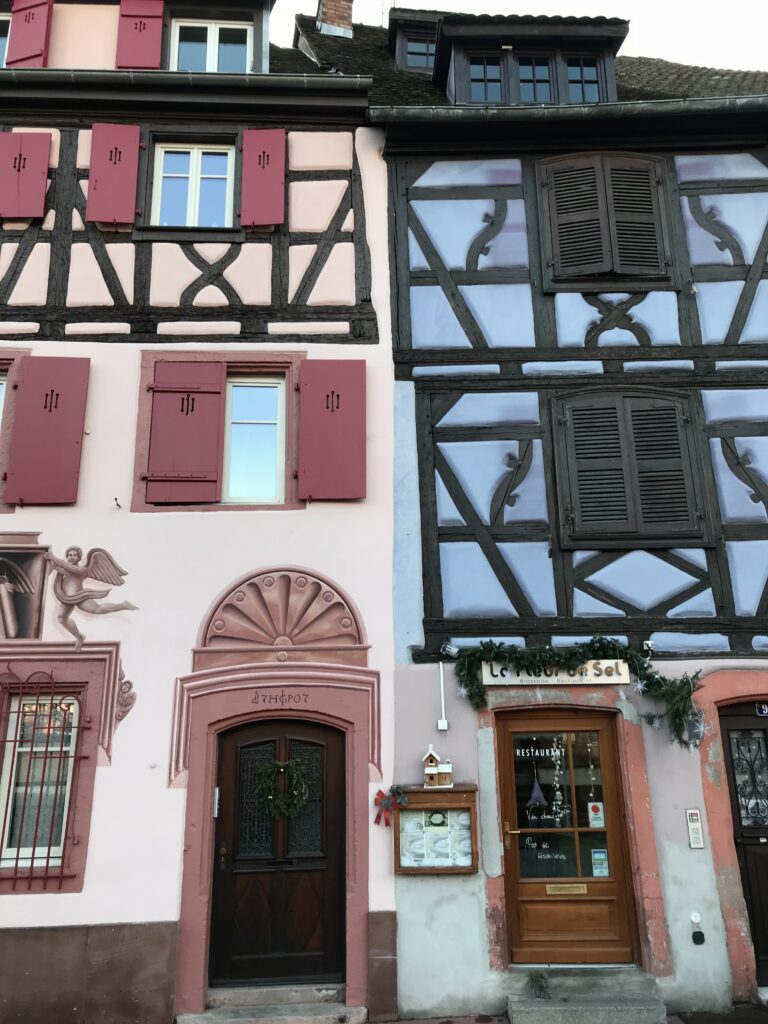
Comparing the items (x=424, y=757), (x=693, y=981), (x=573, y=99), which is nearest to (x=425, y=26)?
(x=573, y=99)

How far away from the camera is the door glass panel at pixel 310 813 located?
Answer: 707 cm

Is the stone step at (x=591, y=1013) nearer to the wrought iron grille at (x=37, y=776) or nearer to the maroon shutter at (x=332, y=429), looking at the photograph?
the wrought iron grille at (x=37, y=776)

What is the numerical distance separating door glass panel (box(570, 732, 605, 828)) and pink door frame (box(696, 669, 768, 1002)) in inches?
34.3

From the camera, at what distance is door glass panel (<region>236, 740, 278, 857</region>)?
7.05 metres

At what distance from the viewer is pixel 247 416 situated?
27.0 ft

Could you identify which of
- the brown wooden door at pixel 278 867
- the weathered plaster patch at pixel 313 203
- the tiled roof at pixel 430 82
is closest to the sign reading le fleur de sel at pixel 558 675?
the brown wooden door at pixel 278 867

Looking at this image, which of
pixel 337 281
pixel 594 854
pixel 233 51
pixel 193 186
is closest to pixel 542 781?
pixel 594 854

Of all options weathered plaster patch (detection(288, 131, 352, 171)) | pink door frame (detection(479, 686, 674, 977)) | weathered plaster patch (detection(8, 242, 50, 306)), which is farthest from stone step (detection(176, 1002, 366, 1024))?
weathered plaster patch (detection(288, 131, 352, 171))

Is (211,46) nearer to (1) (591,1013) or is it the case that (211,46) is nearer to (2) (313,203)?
(2) (313,203)

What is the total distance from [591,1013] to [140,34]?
10.3 metres

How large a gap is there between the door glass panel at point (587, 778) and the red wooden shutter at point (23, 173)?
287 inches

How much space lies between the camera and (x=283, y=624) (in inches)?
291

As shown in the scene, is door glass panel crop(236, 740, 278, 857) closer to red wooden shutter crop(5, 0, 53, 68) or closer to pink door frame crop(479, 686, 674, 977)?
pink door frame crop(479, 686, 674, 977)

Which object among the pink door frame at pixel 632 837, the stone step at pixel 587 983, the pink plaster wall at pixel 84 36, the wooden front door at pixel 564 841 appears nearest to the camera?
the stone step at pixel 587 983
